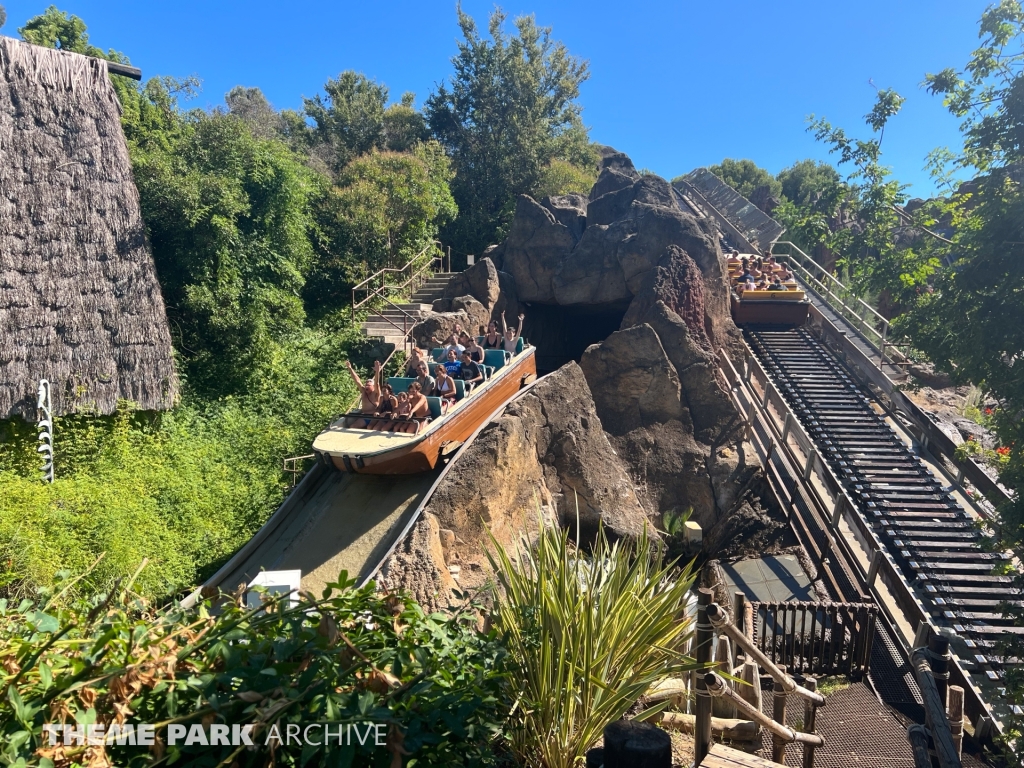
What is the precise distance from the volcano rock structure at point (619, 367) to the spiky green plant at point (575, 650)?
496cm

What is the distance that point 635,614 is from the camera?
277 centimetres

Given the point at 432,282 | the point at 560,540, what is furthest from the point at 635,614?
the point at 432,282

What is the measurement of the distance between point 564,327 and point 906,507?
1151 centimetres

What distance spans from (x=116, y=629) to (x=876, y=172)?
9365 millimetres

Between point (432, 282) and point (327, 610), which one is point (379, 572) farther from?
point (432, 282)

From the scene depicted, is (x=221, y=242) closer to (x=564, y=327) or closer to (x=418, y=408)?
(x=418, y=408)

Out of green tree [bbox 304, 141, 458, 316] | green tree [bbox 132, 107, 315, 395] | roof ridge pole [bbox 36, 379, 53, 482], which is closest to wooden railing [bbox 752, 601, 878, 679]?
roof ridge pole [bbox 36, 379, 53, 482]

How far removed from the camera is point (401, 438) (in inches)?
330

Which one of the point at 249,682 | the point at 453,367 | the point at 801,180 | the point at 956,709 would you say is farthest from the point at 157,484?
the point at 801,180

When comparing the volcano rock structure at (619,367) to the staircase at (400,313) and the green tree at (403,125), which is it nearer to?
the staircase at (400,313)

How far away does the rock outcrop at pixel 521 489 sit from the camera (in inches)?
297

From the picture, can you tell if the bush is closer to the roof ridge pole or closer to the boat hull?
the roof ridge pole

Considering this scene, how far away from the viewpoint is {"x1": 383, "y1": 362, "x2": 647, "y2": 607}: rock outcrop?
297 inches

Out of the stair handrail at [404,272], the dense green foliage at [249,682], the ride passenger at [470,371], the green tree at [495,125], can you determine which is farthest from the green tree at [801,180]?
the dense green foliage at [249,682]
